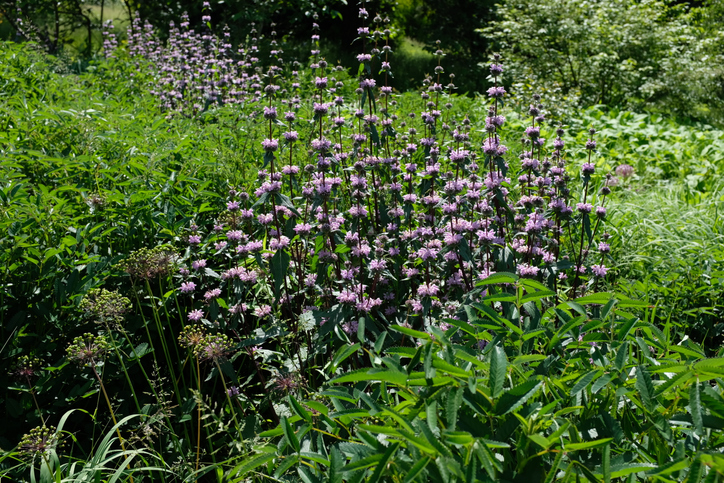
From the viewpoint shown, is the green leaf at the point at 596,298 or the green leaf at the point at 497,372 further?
the green leaf at the point at 596,298

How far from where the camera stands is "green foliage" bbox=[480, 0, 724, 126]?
9359 millimetres

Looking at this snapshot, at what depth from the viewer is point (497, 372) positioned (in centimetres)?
110

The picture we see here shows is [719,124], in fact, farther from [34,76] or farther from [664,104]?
[34,76]

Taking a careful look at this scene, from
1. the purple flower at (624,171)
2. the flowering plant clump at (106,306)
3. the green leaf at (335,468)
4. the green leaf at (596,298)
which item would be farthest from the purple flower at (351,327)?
the purple flower at (624,171)

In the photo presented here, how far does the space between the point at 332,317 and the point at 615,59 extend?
9.35 meters

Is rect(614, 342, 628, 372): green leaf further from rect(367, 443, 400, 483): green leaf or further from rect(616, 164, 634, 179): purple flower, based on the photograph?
rect(616, 164, 634, 179): purple flower

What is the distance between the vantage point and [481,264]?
260 cm

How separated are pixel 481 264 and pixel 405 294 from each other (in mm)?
401

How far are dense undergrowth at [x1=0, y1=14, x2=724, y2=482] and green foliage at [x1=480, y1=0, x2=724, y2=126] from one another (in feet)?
19.6

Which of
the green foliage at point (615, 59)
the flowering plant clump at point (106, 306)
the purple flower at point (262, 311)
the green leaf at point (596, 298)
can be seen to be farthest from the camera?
the green foliage at point (615, 59)

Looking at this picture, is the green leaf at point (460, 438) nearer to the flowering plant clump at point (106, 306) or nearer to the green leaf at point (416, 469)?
the green leaf at point (416, 469)

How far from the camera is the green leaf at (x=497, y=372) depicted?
107cm

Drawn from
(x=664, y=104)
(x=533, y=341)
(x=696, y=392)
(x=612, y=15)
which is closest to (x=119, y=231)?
(x=533, y=341)

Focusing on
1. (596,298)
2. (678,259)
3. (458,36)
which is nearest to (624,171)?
(678,259)
